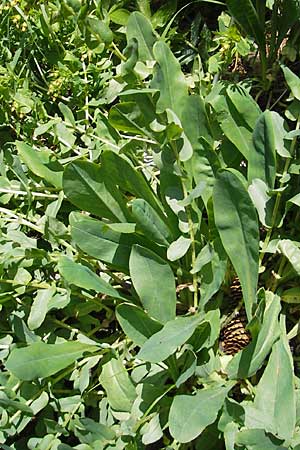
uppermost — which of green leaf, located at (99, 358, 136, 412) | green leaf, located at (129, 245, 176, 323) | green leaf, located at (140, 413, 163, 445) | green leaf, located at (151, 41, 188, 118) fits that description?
green leaf, located at (151, 41, 188, 118)

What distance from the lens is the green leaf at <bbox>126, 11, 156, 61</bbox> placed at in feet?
4.73

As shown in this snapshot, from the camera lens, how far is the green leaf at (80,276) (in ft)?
4.08

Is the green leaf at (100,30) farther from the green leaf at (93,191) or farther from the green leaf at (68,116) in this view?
the green leaf at (93,191)

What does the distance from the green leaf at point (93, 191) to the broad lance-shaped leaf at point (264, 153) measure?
0.24m

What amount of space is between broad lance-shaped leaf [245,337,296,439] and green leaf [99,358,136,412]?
22 centimetres

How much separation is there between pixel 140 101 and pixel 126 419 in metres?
0.53

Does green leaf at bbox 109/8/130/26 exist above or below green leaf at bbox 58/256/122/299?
above

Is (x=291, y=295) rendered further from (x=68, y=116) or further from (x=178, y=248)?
(x=68, y=116)

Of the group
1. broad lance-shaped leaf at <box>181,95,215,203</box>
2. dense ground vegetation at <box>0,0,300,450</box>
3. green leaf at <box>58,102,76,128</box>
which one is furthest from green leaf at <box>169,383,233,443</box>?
green leaf at <box>58,102,76,128</box>

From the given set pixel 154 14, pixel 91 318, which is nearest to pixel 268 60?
pixel 154 14

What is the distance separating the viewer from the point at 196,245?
1.34m

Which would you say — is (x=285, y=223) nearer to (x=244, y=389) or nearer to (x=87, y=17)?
(x=244, y=389)

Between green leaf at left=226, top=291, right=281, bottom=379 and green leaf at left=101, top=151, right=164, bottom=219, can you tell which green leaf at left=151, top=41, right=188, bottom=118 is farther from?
green leaf at left=226, top=291, right=281, bottom=379

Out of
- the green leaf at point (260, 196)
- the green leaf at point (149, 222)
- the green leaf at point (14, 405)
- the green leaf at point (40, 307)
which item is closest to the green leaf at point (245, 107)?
the green leaf at point (260, 196)
